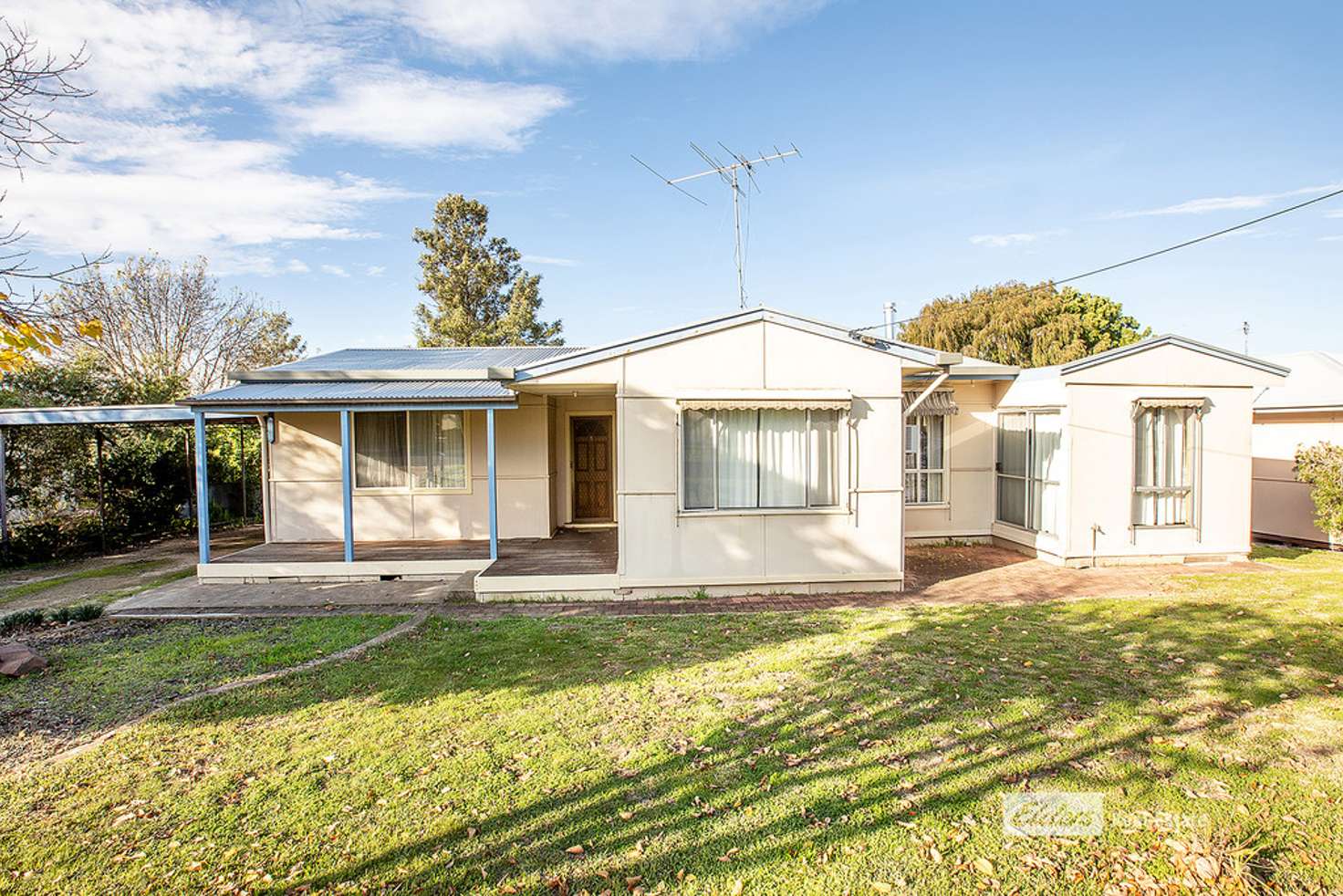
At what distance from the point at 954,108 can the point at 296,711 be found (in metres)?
16.7

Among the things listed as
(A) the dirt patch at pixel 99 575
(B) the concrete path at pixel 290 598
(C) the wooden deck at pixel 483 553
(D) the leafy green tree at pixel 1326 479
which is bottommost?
(A) the dirt patch at pixel 99 575

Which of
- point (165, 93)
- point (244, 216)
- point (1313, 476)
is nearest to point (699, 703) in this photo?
point (165, 93)

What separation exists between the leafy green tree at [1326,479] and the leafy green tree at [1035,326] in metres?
21.9

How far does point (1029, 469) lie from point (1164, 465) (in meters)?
1.87

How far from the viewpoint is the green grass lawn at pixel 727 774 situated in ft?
10.1

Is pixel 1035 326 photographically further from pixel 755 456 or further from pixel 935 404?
pixel 755 456

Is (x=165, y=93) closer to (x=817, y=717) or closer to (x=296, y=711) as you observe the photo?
(x=296, y=711)

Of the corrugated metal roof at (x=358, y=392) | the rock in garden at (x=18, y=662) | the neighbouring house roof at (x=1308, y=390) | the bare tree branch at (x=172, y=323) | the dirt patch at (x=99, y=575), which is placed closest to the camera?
the rock in garden at (x=18, y=662)

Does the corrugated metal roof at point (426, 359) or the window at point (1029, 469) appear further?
the corrugated metal roof at point (426, 359)

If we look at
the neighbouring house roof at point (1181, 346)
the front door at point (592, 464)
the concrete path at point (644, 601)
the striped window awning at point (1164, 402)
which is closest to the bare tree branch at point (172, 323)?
the concrete path at point (644, 601)

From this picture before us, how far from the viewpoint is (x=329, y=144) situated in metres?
17.3

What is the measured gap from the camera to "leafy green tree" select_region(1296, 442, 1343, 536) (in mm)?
10688

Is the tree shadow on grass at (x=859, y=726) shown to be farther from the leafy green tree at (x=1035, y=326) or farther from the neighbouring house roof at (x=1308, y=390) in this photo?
the leafy green tree at (x=1035, y=326)

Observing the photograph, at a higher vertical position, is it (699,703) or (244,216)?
(244,216)
